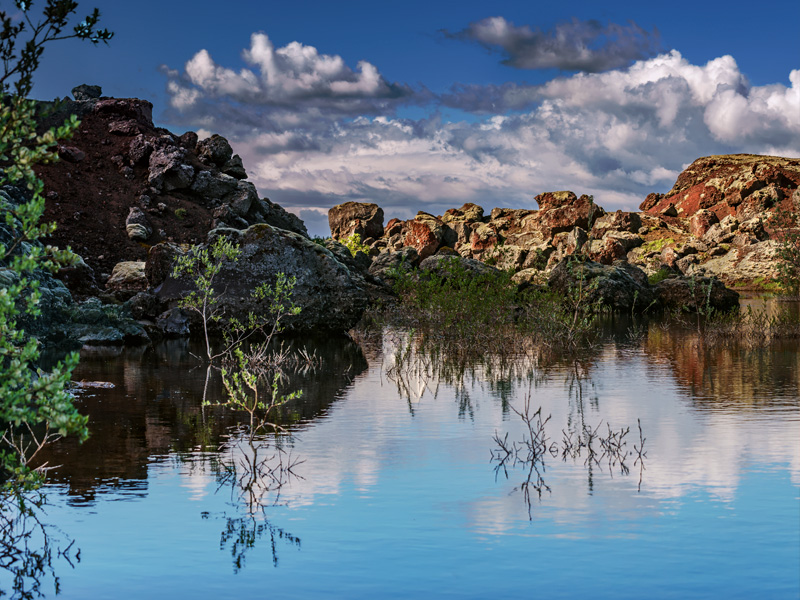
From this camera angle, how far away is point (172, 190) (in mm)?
47750

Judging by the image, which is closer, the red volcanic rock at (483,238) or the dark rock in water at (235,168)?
the dark rock in water at (235,168)

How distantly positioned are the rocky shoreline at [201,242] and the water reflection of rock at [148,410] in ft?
11.2

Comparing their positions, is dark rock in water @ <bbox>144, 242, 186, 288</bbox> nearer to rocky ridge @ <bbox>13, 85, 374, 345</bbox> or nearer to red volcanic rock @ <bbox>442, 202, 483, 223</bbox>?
rocky ridge @ <bbox>13, 85, 374, 345</bbox>

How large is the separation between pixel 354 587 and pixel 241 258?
66.2 ft

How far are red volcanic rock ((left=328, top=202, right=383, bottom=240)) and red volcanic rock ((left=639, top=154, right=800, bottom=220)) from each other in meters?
44.1

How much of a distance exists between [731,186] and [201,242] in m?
102

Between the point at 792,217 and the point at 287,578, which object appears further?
the point at 792,217

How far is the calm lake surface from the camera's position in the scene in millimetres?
6363

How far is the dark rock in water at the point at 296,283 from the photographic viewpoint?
82.7ft

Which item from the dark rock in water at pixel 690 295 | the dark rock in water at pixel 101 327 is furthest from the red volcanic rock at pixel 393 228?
the dark rock in water at pixel 101 327

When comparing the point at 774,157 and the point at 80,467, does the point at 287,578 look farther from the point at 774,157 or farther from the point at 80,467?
the point at 774,157

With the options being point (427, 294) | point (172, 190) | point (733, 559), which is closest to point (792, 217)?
point (427, 294)

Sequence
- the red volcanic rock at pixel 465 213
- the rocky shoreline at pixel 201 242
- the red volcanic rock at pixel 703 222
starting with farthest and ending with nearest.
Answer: the red volcanic rock at pixel 465 213, the red volcanic rock at pixel 703 222, the rocky shoreline at pixel 201 242

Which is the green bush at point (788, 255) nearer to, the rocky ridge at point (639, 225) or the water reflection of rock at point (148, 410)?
the water reflection of rock at point (148, 410)
